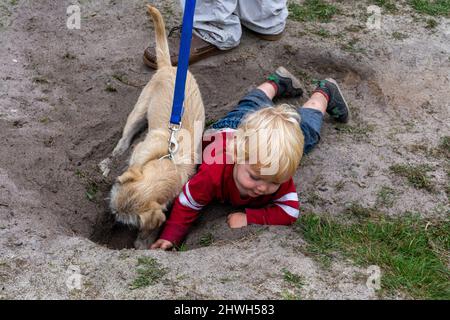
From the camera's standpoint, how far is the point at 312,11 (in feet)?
22.2

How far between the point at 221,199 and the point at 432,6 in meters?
4.68

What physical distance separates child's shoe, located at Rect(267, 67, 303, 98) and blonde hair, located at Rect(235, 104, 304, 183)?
154 cm

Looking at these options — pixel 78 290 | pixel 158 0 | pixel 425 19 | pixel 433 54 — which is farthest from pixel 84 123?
pixel 425 19

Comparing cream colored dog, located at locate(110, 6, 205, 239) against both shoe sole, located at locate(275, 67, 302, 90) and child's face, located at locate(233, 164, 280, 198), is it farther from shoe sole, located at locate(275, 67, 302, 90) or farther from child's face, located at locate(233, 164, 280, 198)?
shoe sole, located at locate(275, 67, 302, 90)

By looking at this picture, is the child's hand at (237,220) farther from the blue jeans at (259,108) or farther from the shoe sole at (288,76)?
the shoe sole at (288,76)

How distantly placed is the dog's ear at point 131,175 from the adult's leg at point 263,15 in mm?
2860

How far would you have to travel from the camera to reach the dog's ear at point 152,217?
362cm

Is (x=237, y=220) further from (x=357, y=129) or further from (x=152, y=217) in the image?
(x=357, y=129)

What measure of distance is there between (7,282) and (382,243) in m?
2.42

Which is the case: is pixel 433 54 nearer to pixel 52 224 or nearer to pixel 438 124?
pixel 438 124

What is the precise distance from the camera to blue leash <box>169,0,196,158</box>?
3.36m

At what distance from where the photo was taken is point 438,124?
492 cm

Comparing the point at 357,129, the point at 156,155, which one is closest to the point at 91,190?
the point at 156,155

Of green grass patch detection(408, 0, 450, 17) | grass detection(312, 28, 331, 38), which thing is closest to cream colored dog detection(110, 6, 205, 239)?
grass detection(312, 28, 331, 38)
